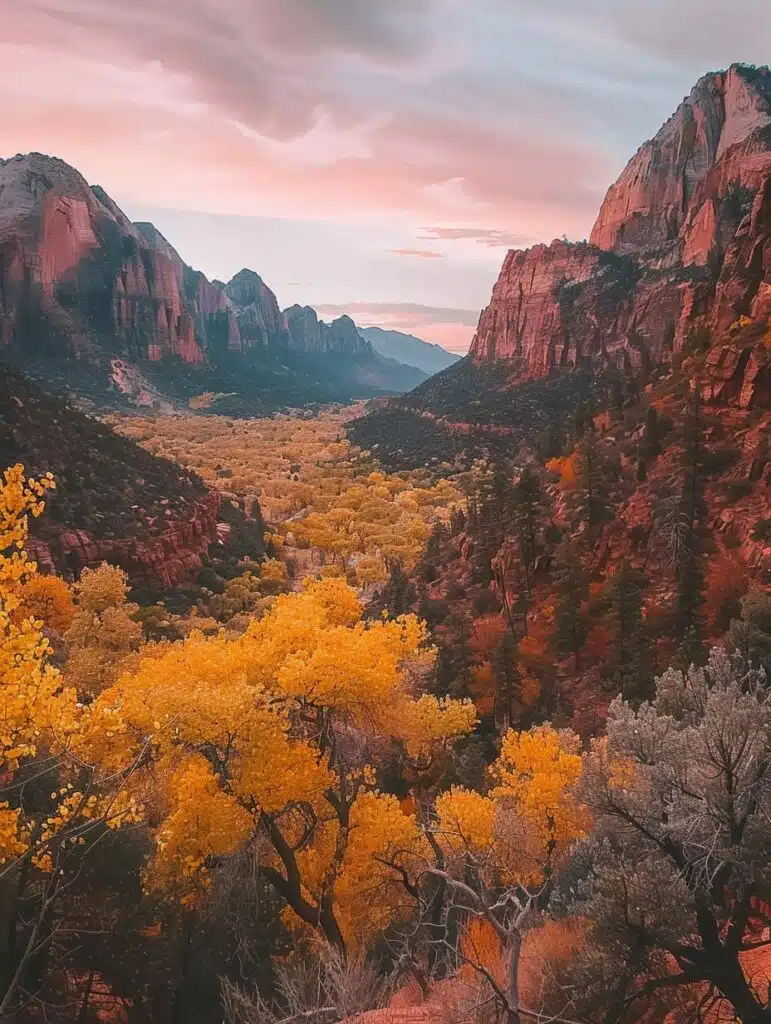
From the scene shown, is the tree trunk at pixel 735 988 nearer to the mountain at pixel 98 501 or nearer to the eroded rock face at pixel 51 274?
the mountain at pixel 98 501

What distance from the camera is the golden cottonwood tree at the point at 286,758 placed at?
10180 mm

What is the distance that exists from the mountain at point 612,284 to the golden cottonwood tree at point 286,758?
242 ft

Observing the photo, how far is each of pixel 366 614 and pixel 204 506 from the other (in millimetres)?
22768

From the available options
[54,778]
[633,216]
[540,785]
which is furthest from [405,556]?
[633,216]

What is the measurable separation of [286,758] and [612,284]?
143553mm

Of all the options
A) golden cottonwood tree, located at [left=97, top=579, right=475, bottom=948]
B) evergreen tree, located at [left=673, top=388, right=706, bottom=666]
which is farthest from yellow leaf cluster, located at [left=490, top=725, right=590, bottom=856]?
evergreen tree, located at [left=673, top=388, right=706, bottom=666]

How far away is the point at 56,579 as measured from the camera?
31.8 m

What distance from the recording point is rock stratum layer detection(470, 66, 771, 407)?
108688 mm

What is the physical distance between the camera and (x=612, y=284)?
435 ft

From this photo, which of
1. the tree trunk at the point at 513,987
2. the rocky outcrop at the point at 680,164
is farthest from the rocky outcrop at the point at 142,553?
the rocky outcrop at the point at 680,164

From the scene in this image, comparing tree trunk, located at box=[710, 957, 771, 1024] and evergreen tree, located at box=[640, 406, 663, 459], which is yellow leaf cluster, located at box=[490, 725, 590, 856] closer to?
tree trunk, located at box=[710, 957, 771, 1024]

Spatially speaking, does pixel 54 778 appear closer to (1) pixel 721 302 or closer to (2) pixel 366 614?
(2) pixel 366 614

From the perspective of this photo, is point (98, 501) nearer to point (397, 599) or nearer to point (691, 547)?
point (397, 599)

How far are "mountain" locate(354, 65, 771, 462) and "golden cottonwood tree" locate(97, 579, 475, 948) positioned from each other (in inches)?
2898
